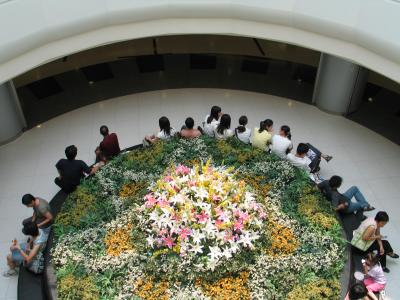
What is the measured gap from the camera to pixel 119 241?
21.4 feet

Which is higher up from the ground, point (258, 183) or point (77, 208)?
point (258, 183)

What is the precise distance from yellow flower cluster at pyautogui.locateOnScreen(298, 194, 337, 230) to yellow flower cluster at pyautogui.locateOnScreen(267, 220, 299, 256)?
40 cm

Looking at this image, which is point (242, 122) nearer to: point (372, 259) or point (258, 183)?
point (258, 183)

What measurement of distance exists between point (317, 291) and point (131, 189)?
3205 millimetres

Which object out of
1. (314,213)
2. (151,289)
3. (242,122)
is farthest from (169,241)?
(242,122)

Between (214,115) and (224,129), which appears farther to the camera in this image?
(214,115)

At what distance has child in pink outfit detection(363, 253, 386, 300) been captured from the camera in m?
6.39

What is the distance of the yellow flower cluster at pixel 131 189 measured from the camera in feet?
23.8

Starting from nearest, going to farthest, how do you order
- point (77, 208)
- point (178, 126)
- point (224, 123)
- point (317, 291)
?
1. point (317, 291)
2. point (77, 208)
3. point (224, 123)
4. point (178, 126)

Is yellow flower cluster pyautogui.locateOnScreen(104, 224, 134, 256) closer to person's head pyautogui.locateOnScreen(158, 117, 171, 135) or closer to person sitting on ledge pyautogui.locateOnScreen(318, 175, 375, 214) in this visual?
person's head pyautogui.locateOnScreen(158, 117, 171, 135)

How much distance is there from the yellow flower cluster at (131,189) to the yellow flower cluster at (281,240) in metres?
2.12

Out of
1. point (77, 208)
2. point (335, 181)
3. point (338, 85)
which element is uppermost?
point (338, 85)

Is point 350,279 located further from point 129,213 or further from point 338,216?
point 129,213

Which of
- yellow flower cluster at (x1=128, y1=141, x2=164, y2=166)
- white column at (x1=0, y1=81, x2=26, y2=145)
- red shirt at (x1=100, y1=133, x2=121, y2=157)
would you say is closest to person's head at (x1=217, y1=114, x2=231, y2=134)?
yellow flower cluster at (x1=128, y1=141, x2=164, y2=166)
